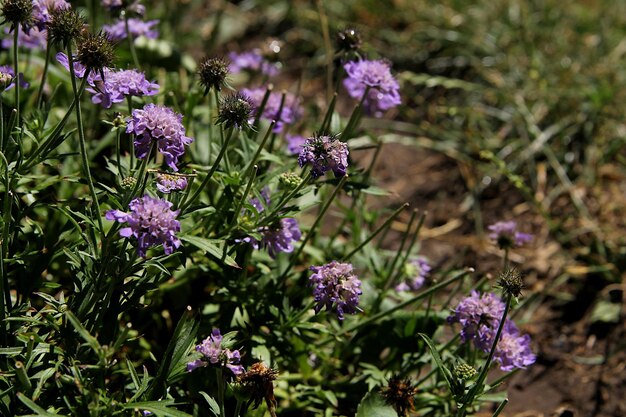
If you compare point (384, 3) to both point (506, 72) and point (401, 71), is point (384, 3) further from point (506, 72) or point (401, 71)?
point (506, 72)

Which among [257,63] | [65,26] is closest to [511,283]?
[65,26]

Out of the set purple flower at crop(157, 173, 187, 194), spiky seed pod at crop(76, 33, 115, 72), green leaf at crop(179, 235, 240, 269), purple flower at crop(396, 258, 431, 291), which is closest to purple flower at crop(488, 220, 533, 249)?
purple flower at crop(396, 258, 431, 291)

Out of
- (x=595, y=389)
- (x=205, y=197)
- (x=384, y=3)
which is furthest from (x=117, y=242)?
(x=384, y=3)

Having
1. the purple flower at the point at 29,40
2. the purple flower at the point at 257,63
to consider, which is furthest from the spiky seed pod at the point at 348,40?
the purple flower at the point at 29,40

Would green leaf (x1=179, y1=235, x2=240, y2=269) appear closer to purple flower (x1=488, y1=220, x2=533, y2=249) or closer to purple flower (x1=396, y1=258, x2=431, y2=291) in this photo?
purple flower (x1=396, y1=258, x2=431, y2=291)

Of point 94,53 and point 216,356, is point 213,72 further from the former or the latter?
point 216,356

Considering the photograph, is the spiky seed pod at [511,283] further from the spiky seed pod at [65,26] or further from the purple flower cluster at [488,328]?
the spiky seed pod at [65,26]
